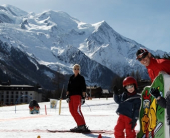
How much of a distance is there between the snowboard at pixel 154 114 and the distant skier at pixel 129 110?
0.34 m

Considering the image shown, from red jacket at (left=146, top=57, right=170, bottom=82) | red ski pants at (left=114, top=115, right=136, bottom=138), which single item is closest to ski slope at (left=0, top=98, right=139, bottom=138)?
red ski pants at (left=114, top=115, right=136, bottom=138)

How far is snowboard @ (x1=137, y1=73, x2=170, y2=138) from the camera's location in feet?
12.9

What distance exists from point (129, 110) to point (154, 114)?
78 cm

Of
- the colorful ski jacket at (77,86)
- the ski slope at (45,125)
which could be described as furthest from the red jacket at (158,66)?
the colorful ski jacket at (77,86)

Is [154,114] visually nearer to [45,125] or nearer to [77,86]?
[77,86]

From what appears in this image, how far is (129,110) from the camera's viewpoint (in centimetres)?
491

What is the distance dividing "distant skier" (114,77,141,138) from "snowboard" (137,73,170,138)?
343 millimetres

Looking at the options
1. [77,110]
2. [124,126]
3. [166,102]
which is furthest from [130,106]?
[77,110]

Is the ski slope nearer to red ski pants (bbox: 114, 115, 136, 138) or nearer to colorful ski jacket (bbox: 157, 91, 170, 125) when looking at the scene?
red ski pants (bbox: 114, 115, 136, 138)

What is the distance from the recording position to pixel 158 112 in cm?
407

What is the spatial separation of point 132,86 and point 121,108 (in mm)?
425

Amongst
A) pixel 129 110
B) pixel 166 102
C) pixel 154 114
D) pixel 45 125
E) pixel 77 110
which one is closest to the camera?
pixel 166 102

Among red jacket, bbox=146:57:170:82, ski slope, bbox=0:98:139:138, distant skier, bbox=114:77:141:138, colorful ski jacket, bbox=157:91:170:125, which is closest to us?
colorful ski jacket, bbox=157:91:170:125

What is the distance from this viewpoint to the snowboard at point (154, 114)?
12.9 feet
